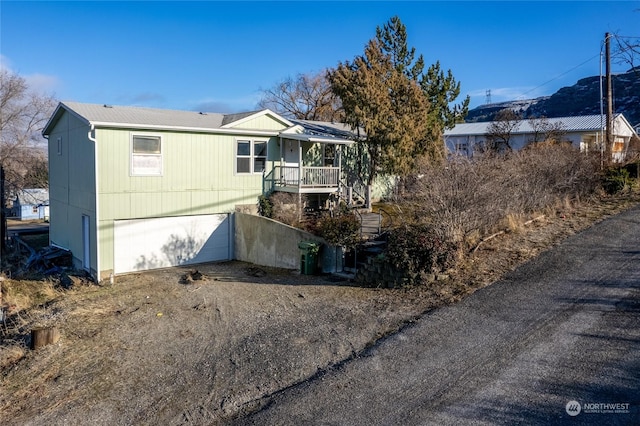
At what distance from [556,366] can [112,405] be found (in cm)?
624

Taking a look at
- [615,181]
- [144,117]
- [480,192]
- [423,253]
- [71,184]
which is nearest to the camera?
[423,253]

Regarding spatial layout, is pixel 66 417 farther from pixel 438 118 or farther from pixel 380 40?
pixel 438 118

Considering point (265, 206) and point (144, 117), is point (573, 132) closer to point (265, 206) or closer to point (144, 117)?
point (265, 206)

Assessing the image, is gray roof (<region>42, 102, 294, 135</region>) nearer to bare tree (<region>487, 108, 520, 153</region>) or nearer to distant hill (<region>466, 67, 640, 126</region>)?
bare tree (<region>487, 108, 520, 153</region>)

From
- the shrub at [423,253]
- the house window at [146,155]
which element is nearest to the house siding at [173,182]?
the house window at [146,155]

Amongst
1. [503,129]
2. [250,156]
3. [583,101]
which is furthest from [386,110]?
[583,101]

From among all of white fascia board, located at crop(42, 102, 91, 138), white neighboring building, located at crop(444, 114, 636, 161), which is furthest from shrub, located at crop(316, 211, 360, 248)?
white neighboring building, located at crop(444, 114, 636, 161)

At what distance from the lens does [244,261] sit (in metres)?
16.8

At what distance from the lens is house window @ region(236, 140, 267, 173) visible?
17375mm

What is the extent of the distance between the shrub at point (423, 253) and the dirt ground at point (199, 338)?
1.41 ft

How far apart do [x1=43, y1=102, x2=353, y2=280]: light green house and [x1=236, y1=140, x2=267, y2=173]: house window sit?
0.04 m

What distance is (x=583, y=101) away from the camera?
2921 inches

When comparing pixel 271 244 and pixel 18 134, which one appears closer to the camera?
pixel 271 244

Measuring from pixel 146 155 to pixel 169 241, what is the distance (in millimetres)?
3123
